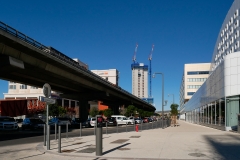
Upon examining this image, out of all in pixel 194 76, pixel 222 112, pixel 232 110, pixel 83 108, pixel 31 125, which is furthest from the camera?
pixel 194 76

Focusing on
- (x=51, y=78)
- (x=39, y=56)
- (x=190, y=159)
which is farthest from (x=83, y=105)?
(x=190, y=159)

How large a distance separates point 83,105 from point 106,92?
6223 millimetres

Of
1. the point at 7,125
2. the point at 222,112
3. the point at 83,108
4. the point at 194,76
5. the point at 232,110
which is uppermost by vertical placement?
the point at 194,76

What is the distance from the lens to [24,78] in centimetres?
4269

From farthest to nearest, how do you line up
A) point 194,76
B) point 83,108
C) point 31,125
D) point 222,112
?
point 194,76
point 83,108
point 31,125
point 222,112

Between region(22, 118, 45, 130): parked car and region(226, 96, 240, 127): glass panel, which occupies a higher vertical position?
region(226, 96, 240, 127): glass panel

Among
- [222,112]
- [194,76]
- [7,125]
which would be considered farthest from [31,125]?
[194,76]

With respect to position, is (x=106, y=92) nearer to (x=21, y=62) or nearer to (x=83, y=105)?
(x=83, y=105)

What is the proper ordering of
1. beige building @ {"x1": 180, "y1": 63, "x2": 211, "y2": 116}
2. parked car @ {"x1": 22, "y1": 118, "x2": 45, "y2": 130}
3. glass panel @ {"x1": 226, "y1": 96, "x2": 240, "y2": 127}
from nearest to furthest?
glass panel @ {"x1": 226, "y1": 96, "x2": 240, "y2": 127}, parked car @ {"x1": 22, "y1": 118, "x2": 45, "y2": 130}, beige building @ {"x1": 180, "y1": 63, "x2": 211, "y2": 116}

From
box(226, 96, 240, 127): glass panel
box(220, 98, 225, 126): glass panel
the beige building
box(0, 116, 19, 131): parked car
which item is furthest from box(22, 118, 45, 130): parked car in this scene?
the beige building

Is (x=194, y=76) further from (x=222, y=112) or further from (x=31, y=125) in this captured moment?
(x=31, y=125)

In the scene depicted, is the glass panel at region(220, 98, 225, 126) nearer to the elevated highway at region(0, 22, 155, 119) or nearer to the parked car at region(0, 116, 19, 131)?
the elevated highway at region(0, 22, 155, 119)

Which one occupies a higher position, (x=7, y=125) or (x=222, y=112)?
(x=222, y=112)

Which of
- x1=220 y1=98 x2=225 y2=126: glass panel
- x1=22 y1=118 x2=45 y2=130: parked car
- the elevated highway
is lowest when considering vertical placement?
x1=22 y1=118 x2=45 y2=130: parked car
